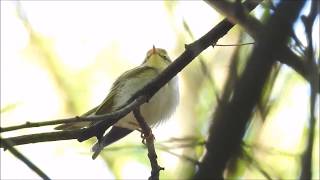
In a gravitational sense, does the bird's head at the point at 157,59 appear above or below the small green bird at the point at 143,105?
above

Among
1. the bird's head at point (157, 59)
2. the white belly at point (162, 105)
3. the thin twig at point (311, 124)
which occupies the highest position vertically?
the bird's head at point (157, 59)

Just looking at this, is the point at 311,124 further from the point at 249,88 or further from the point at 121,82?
the point at 121,82

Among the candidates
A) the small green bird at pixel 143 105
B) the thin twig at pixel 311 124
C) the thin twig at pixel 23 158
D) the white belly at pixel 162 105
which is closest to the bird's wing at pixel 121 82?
the small green bird at pixel 143 105

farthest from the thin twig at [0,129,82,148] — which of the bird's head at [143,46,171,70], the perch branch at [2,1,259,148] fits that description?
the bird's head at [143,46,171,70]

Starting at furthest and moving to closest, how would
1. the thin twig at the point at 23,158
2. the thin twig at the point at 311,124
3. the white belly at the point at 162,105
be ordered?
the white belly at the point at 162,105, the thin twig at the point at 23,158, the thin twig at the point at 311,124

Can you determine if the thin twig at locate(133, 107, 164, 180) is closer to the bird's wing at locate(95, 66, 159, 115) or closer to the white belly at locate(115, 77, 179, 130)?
the bird's wing at locate(95, 66, 159, 115)

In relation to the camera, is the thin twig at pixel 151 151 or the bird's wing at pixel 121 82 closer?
the thin twig at pixel 151 151

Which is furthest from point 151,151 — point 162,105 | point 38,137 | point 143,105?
point 162,105

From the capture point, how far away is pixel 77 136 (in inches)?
78.5

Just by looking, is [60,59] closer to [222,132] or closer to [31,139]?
[31,139]

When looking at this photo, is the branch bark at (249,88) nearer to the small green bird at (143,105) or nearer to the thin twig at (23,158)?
the thin twig at (23,158)

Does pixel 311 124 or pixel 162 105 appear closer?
pixel 311 124

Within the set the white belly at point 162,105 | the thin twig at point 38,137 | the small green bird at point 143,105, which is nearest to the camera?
the thin twig at point 38,137

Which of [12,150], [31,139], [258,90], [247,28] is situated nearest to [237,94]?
[258,90]
